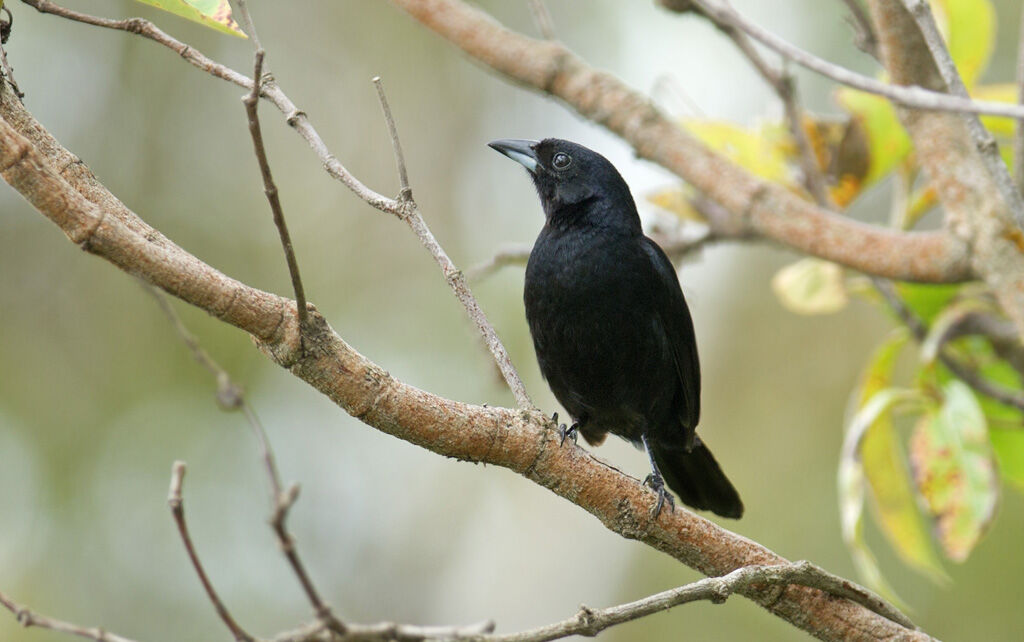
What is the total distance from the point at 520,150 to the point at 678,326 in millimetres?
1082

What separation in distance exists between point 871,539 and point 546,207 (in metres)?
3.89

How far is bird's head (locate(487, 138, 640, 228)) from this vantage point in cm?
384

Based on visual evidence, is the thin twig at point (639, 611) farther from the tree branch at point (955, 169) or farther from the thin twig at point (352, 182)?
the tree branch at point (955, 169)

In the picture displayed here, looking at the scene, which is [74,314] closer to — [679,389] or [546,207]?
[546,207]

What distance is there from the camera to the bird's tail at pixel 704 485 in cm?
369

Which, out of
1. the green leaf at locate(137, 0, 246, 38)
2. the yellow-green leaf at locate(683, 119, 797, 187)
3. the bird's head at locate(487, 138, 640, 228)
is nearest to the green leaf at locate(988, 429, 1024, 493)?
Answer: the yellow-green leaf at locate(683, 119, 797, 187)

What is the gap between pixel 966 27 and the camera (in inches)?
136

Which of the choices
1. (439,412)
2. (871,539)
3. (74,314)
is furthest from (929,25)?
(74,314)

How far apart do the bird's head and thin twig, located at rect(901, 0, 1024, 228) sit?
1529mm

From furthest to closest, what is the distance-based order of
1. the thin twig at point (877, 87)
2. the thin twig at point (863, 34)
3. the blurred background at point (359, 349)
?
the blurred background at point (359, 349) → the thin twig at point (863, 34) → the thin twig at point (877, 87)

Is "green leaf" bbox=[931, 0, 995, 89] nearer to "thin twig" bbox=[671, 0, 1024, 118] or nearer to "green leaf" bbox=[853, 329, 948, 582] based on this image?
"green leaf" bbox=[853, 329, 948, 582]

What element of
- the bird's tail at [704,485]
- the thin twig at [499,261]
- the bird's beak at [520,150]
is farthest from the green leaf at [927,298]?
the bird's beak at [520,150]

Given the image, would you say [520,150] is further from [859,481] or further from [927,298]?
[859,481]

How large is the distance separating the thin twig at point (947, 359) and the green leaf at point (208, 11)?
2.35 metres
